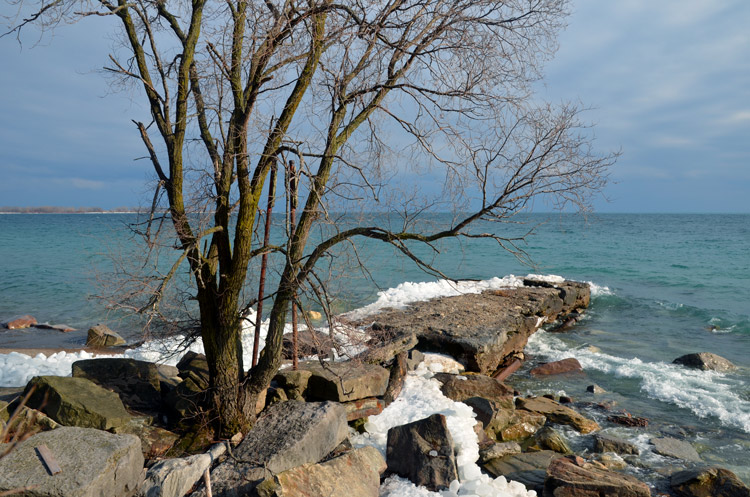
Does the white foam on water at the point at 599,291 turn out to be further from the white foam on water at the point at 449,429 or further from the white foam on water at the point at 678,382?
the white foam on water at the point at 449,429

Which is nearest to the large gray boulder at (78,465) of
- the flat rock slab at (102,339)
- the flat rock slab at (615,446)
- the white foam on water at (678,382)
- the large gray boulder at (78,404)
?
the large gray boulder at (78,404)

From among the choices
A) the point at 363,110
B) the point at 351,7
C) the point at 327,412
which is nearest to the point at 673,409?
Answer: the point at 327,412

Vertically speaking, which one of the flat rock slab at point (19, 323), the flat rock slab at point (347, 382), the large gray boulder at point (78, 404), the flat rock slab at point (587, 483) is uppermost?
the large gray boulder at point (78, 404)

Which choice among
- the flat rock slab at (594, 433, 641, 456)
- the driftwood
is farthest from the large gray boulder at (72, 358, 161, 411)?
the flat rock slab at (594, 433, 641, 456)

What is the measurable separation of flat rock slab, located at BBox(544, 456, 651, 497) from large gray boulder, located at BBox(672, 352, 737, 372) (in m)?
6.50

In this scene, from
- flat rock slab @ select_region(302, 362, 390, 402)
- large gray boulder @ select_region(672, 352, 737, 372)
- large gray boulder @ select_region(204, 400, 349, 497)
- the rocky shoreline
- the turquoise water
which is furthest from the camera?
large gray boulder @ select_region(672, 352, 737, 372)

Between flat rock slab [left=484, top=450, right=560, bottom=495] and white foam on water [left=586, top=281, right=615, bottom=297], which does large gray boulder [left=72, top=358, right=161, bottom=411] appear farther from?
white foam on water [left=586, top=281, right=615, bottom=297]

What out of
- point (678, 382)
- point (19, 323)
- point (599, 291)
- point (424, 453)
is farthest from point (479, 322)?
point (19, 323)

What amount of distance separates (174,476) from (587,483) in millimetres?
3894

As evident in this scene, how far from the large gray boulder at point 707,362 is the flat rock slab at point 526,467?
6185mm

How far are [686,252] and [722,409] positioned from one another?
32529mm

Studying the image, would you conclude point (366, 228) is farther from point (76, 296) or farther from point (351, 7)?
point (76, 296)

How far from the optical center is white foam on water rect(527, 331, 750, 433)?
8344 millimetres

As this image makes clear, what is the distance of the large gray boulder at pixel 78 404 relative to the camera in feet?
16.8
